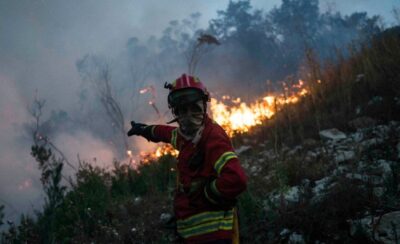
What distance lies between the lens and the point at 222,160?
2.32m

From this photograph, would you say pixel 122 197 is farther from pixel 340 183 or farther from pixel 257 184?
pixel 340 183

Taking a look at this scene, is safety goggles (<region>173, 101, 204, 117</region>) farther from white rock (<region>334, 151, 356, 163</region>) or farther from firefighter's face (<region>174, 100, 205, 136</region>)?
white rock (<region>334, 151, 356, 163</region>)

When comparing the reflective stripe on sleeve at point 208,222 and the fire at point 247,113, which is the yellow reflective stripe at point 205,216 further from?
the fire at point 247,113

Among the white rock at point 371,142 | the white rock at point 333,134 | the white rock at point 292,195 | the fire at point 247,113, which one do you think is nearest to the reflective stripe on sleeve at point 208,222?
the white rock at point 292,195

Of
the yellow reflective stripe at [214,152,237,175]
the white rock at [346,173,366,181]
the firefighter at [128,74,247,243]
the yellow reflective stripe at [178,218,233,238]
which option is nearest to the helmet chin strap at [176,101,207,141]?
the firefighter at [128,74,247,243]

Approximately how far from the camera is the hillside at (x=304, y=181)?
325 cm

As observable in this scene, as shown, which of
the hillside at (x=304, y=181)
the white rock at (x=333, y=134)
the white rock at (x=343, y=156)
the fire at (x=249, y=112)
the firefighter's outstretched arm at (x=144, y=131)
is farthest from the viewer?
the fire at (x=249, y=112)

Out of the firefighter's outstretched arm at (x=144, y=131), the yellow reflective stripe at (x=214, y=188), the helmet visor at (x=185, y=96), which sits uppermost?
the firefighter's outstretched arm at (x=144, y=131)

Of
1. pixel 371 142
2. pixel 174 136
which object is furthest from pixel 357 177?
pixel 174 136

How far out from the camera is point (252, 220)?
410 cm

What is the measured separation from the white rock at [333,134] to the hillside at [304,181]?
2cm

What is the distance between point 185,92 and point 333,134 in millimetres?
4785

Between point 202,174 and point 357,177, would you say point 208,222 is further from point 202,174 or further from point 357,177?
point 357,177

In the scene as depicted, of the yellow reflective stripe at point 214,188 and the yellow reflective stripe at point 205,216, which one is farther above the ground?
the yellow reflective stripe at point 214,188
